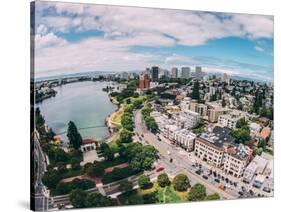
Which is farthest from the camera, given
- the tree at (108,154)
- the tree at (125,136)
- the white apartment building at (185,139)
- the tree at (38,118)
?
the white apartment building at (185,139)

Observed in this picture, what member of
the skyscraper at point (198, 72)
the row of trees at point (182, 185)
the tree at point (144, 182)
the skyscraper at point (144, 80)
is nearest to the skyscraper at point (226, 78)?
the skyscraper at point (198, 72)

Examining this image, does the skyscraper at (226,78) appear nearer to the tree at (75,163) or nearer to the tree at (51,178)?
the tree at (75,163)

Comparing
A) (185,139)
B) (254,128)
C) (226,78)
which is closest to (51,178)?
(185,139)

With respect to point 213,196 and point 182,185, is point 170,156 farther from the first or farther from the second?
point 213,196

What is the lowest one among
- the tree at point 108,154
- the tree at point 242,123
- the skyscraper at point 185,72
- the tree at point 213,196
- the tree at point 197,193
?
the tree at point 213,196

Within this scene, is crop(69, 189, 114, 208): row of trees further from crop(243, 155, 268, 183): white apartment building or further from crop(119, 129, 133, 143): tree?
crop(243, 155, 268, 183): white apartment building

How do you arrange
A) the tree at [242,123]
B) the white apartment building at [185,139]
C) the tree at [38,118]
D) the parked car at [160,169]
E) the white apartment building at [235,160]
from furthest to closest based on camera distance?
the tree at [242,123] < the white apartment building at [235,160] < the white apartment building at [185,139] < the parked car at [160,169] < the tree at [38,118]

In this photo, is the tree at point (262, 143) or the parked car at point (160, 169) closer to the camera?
the parked car at point (160, 169)

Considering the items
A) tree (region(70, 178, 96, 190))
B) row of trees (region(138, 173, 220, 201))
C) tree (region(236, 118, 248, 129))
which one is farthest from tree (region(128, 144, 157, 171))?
tree (region(236, 118, 248, 129))
